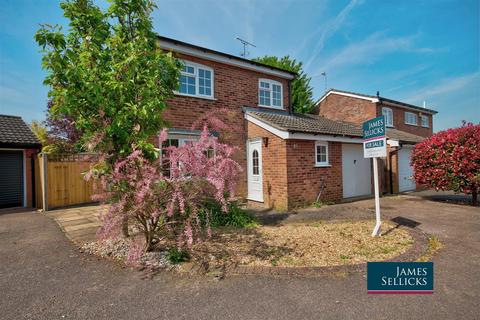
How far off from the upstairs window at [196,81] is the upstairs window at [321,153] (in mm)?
4935

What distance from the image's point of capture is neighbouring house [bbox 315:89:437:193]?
13797mm

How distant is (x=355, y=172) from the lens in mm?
11688

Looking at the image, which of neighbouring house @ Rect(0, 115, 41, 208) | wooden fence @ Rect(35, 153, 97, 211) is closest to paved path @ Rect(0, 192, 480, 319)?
wooden fence @ Rect(35, 153, 97, 211)

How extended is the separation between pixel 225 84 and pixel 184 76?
75.0 inches

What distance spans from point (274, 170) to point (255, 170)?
1.30 meters

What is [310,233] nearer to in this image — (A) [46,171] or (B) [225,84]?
(B) [225,84]

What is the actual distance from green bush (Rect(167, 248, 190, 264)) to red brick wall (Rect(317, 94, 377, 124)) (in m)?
17.2

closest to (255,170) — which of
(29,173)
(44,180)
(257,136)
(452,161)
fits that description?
(257,136)

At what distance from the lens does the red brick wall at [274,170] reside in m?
8.89

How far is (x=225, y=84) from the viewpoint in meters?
10.7

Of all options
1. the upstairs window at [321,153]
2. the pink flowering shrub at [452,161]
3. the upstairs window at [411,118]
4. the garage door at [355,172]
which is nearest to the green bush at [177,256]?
the upstairs window at [321,153]

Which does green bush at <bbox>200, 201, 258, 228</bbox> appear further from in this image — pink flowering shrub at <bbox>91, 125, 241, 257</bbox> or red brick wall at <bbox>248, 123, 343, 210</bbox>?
pink flowering shrub at <bbox>91, 125, 241, 257</bbox>

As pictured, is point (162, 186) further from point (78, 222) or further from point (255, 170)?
point (255, 170)

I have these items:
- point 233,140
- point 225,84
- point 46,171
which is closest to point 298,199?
point 233,140
